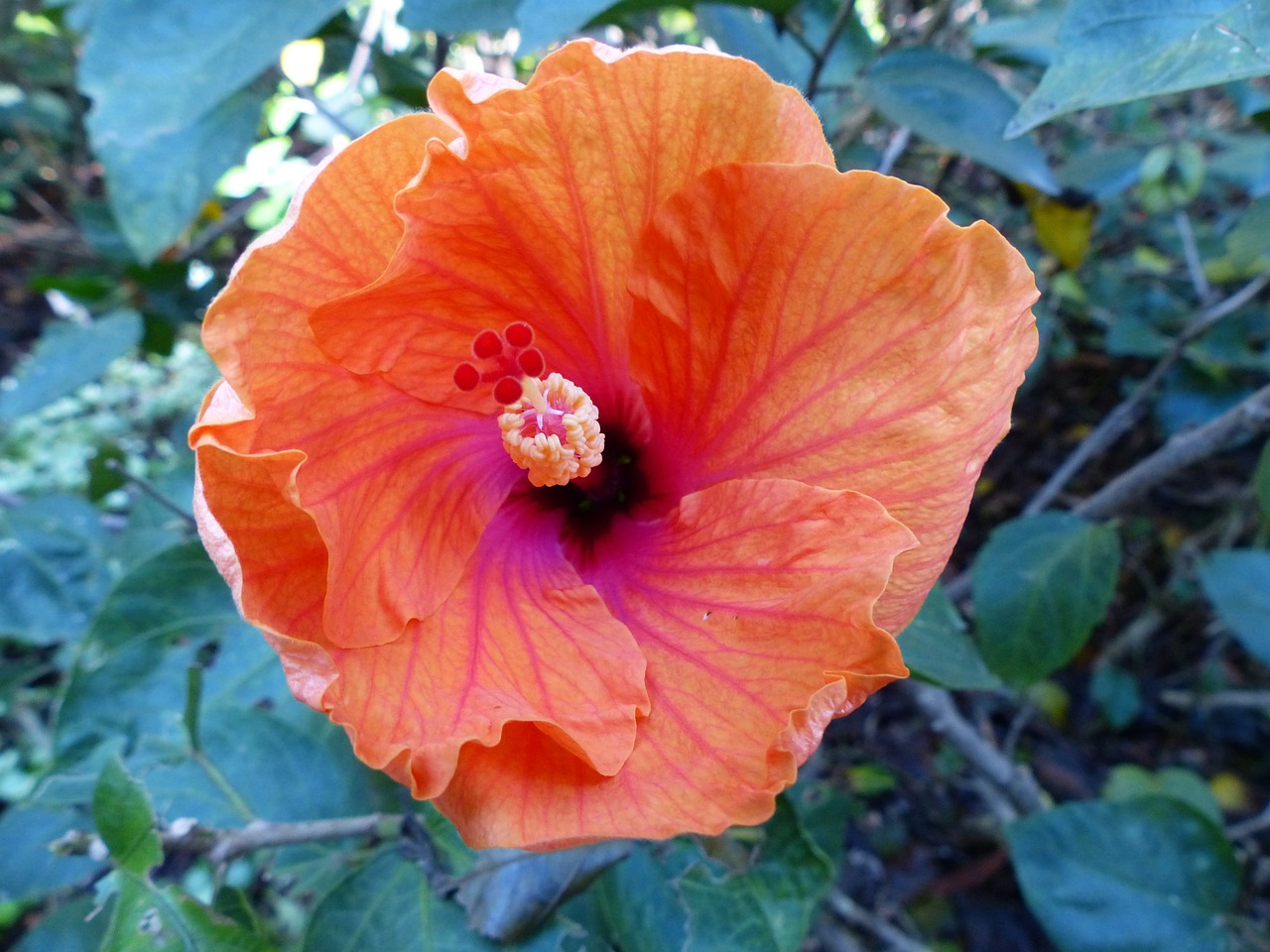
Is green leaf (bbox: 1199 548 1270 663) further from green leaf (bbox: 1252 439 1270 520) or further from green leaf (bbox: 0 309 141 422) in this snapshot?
green leaf (bbox: 0 309 141 422)

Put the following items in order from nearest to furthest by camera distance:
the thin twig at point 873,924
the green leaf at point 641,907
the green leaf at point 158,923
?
the green leaf at point 158,923
the green leaf at point 641,907
the thin twig at point 873,924

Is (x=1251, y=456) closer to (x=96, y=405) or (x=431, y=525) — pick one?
(x=431, y=525)

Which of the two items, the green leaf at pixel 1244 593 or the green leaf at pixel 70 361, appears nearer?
the green leaf at pixel 1244 593

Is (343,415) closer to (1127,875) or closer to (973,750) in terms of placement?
(973,750)

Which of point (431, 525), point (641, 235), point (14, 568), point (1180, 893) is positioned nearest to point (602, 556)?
→ point (431, 525)

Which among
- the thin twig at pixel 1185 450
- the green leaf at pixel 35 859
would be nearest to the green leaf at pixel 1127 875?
the thin twig at pixel 1185 450

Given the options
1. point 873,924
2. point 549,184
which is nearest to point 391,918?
point 549,184

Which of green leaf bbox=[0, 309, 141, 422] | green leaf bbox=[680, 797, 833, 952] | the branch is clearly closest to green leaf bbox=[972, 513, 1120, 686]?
green leaf bbox=[680, 797, 833, 952]

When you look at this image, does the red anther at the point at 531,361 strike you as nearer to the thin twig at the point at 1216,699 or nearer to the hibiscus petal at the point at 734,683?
the hibiscus petal at the point at 734,683
